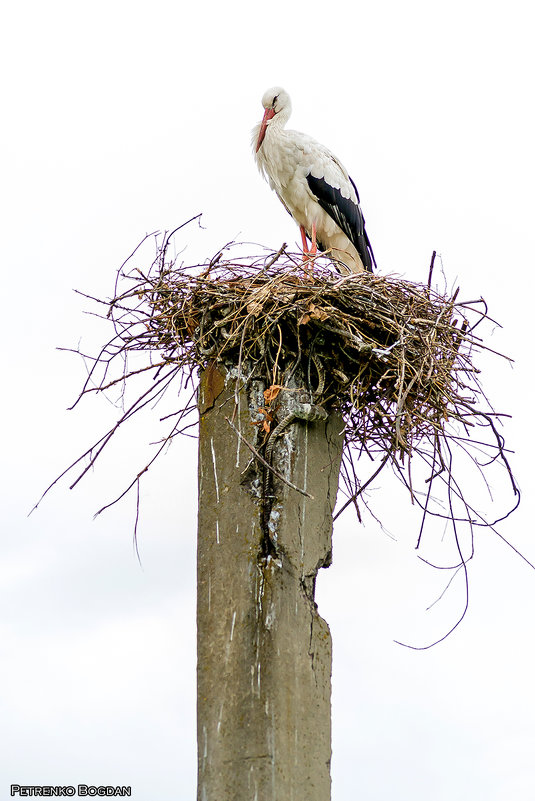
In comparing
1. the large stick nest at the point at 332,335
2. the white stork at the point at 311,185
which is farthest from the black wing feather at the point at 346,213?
the large stick nest at the point at 332,335

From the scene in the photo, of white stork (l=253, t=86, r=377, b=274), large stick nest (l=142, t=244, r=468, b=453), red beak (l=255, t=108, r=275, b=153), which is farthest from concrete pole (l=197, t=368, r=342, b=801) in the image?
red beak (l=255, t=108, r=275, b=153)

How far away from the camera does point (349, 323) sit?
495cm

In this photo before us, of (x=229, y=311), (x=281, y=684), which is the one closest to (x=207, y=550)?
(x=281, y=684)

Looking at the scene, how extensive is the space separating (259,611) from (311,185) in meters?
4.43

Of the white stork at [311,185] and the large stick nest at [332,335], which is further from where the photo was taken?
the white stork at [311,185]

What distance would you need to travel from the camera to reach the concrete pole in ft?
13.4

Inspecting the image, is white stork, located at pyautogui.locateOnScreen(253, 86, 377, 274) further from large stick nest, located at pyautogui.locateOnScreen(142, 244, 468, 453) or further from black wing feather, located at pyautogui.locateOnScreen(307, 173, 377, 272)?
large stick nest, located at pyautogui.locateOnScreen(142, 244, 468, 453)

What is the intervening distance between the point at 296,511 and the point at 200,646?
69 cm

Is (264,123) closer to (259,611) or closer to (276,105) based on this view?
(276,105)

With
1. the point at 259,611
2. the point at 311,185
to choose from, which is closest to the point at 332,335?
the point at 259,611

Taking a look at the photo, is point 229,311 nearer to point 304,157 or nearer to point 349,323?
point 349,323

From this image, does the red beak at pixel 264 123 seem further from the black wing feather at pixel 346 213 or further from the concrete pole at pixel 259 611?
the concrete pole at pixel 259 611

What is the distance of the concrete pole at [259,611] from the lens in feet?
13.4

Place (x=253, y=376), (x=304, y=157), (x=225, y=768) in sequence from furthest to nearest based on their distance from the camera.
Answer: (x=304, y=157)
(x=253, y=376)
(x=225, y=768)
